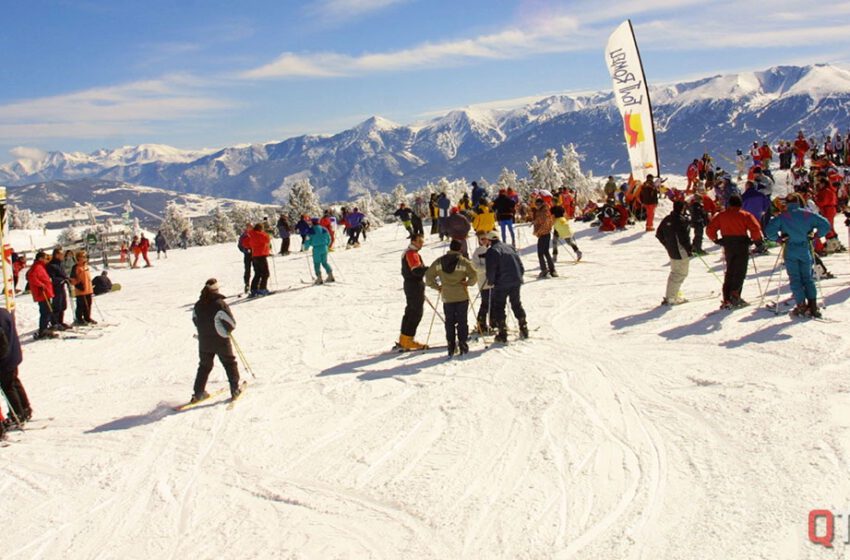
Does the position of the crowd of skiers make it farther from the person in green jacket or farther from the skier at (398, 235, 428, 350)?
the skier at (398, 235, 428, 350)

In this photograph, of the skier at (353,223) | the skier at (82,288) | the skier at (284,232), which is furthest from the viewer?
the skier at (284,232)

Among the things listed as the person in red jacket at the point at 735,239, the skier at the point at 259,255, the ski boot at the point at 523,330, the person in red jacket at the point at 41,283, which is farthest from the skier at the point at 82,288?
the person in red jacket at the point at 735,239

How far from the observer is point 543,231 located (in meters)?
14.6

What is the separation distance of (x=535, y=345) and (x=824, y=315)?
4.19 meters

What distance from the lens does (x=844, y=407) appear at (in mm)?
6156

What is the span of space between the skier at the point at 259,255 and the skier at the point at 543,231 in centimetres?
690

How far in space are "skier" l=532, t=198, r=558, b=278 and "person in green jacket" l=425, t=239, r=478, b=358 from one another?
5716 millimetres

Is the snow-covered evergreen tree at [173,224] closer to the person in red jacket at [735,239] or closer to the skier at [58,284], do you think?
the skier at [58,284]

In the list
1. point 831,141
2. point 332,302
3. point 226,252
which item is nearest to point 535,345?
point 332,302

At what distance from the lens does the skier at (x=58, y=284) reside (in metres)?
13.9

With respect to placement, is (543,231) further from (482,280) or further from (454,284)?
(454,284)

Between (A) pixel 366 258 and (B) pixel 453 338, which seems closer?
(B) pixel 453 338

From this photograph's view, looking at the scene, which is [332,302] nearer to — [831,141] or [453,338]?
[453,338]

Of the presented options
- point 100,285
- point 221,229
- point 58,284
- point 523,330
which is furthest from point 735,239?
point 221,229
